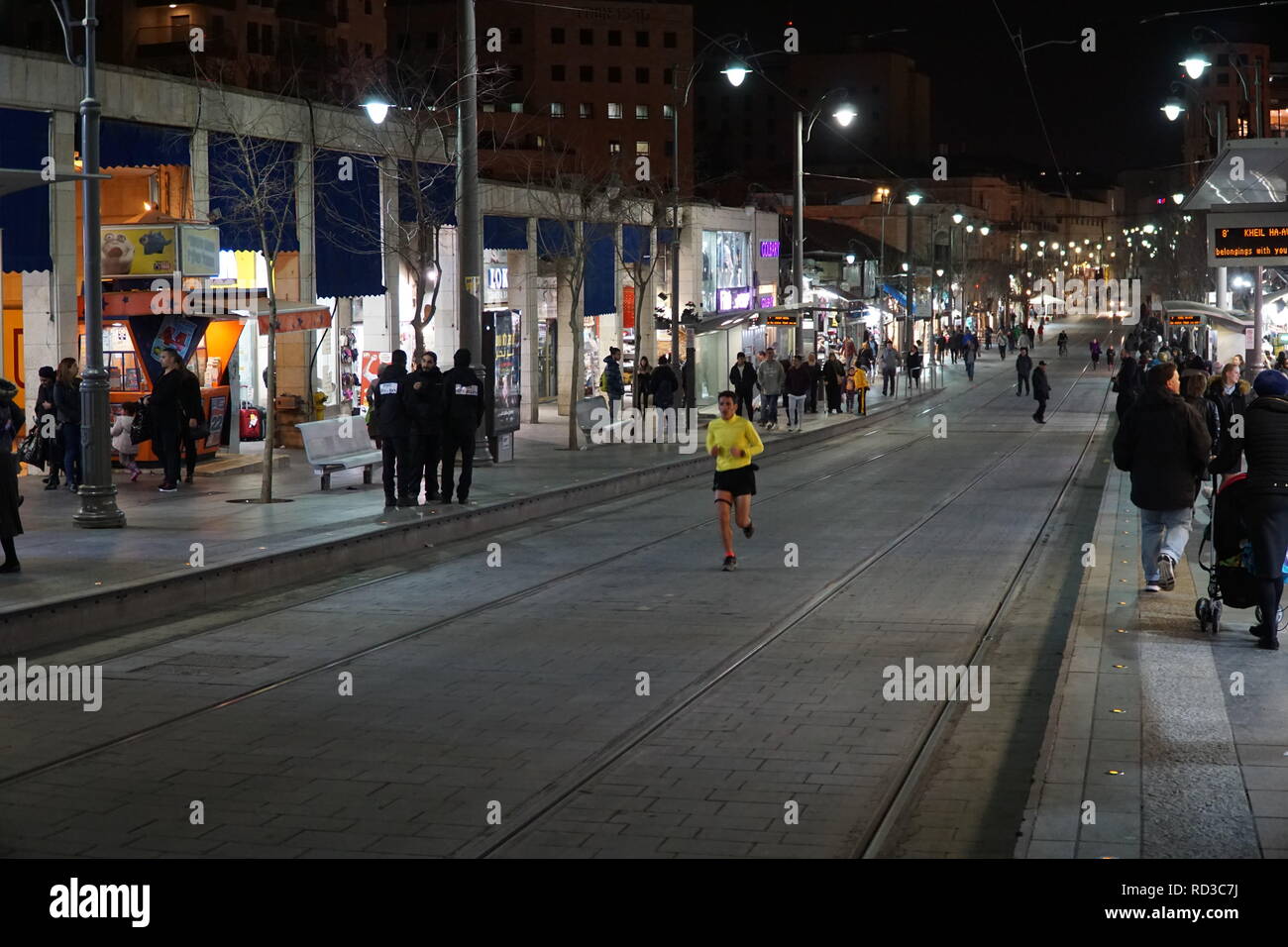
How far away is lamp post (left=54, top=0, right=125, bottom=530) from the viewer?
17.6m

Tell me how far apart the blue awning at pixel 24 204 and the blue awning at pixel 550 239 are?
16.4m

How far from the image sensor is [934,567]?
16.3 m

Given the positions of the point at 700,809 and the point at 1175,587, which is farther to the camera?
the point at 1175,587

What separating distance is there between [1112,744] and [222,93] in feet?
74.6

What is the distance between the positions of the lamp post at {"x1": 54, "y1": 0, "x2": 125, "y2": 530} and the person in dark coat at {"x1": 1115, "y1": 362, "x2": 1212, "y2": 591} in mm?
10405

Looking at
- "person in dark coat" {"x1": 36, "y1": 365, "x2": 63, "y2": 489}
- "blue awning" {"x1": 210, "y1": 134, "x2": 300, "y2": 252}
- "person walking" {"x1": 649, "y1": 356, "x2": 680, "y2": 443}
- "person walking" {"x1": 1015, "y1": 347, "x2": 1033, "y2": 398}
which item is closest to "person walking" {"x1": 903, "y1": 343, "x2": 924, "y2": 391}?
"person walking" {"x1": 1015, "y1": 347, "x2": 1033, "y2": 398}

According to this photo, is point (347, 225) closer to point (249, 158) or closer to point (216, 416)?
point (249, 158)

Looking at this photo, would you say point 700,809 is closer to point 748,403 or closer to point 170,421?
point 170,421

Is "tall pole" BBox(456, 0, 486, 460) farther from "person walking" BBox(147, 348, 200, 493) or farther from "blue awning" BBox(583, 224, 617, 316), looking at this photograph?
"blue awning" BBox(583, 224, 617, 316)

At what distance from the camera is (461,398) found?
20.4 meters

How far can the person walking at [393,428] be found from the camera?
19703 mm

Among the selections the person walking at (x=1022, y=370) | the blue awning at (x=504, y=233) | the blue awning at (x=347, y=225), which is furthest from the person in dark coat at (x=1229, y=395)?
the person walking at (x=1022, y=370)
